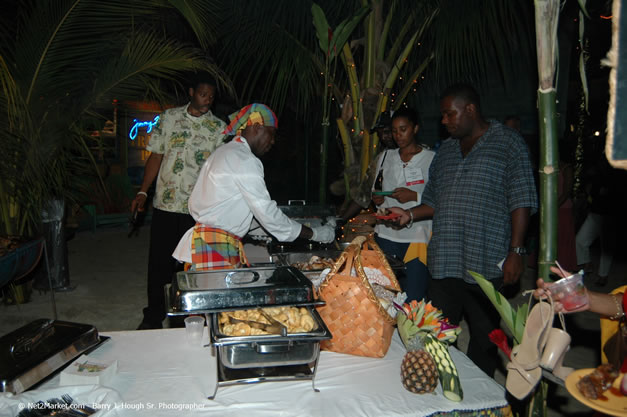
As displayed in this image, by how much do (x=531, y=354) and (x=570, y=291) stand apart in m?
0.21

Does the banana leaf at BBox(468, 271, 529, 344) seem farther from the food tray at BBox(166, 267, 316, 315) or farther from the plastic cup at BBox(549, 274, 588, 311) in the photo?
the food tray at BBox(166, 267, 316, 315)

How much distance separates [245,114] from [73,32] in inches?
103

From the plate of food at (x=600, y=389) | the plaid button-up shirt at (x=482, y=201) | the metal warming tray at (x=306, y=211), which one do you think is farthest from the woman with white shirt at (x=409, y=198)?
the plate of food at (x=600, y=389)

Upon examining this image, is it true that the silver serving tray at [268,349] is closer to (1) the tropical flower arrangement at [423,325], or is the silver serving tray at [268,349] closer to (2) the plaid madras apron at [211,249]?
(1) the tropical flower arrangement at [423,325]

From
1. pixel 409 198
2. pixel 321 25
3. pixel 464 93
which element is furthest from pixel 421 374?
pixel 321 25

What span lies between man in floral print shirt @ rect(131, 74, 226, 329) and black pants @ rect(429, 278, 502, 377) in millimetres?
2077

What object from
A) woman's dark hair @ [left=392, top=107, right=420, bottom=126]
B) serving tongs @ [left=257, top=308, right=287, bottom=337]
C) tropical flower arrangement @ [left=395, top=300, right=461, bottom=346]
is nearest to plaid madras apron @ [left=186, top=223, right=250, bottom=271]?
serving tongs @ [left=257, top=308, right=287, bottom=337]

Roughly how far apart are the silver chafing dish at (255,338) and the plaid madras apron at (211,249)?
2.80 feet

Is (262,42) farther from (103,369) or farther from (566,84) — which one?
(566,84)

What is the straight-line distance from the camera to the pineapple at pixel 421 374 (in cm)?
156

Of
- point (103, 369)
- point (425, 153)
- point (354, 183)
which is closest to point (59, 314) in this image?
point (354, 183)

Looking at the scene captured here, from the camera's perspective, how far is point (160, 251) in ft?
12.2

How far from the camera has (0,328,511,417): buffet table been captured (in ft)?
4.86

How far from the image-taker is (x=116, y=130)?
31.6 feet
